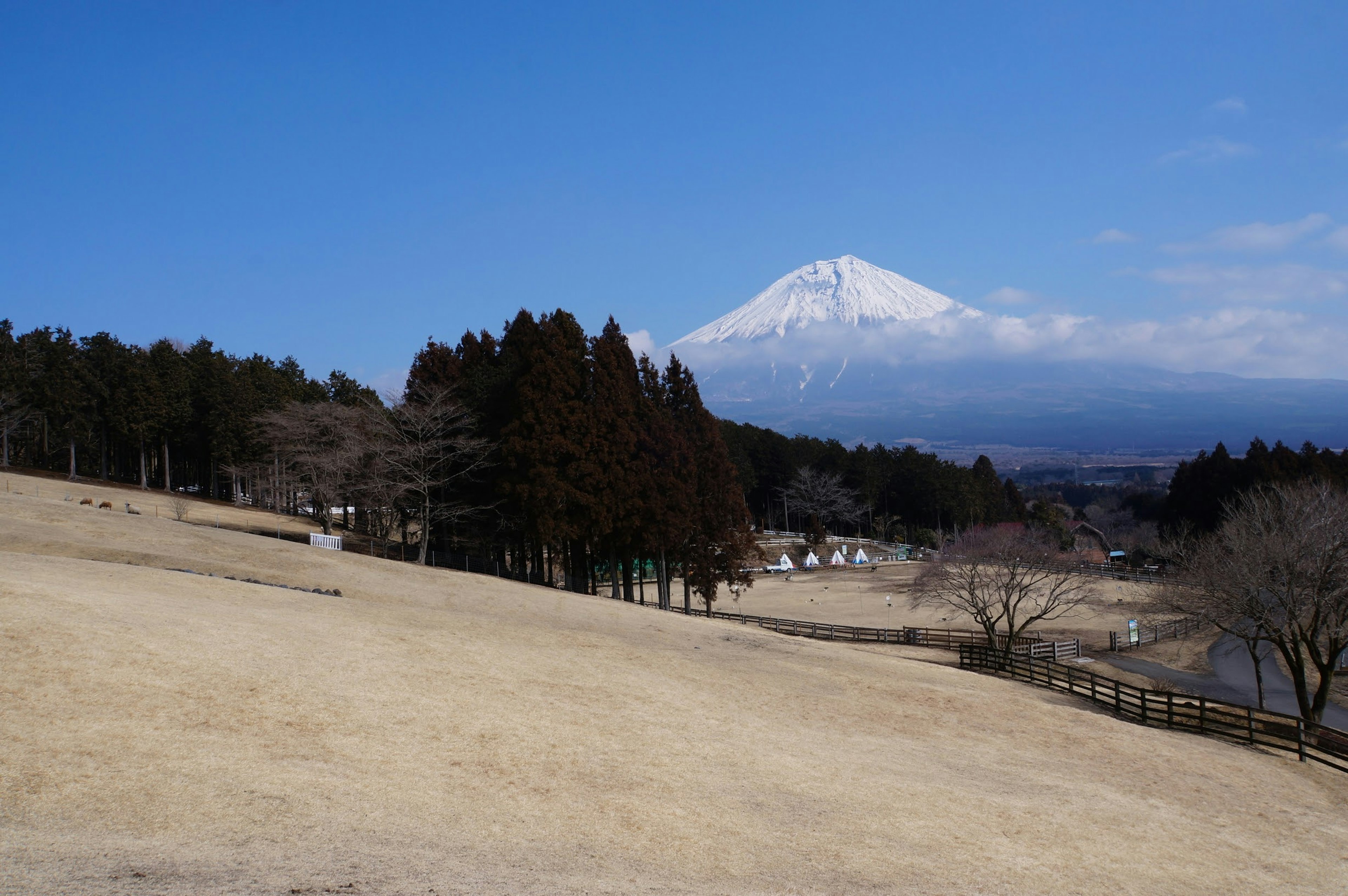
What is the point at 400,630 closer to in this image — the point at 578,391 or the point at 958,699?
the point at 958,699

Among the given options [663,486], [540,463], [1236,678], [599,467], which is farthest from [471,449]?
[1236,678]

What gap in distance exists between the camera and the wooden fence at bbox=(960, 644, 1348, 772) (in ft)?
59.0

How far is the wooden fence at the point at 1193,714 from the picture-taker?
18.0 metres

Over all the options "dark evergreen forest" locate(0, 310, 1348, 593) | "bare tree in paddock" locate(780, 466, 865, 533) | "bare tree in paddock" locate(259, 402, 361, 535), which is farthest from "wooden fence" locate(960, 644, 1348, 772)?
"bare tree in paddock" locate(780, 466, 865, 533)

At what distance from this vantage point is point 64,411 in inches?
2228

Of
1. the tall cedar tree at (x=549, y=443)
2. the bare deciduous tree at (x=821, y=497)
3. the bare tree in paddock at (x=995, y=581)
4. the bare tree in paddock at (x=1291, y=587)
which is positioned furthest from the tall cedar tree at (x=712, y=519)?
the bare deciduous tree at (x=821, y=497)

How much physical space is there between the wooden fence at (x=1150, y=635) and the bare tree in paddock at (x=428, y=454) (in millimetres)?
28805

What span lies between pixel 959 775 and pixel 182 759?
1210 centimetres

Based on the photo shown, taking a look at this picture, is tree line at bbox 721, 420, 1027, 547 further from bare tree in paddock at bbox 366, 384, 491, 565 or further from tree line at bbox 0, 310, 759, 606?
bare tree in paddock at bbox 366, 384, 491, 565

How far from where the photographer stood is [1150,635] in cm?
3866

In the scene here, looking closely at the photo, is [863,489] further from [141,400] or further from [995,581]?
[141,400]

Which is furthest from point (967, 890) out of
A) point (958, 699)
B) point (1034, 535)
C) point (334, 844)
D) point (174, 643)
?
point (1034, 535)

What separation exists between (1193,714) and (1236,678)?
13.2 m

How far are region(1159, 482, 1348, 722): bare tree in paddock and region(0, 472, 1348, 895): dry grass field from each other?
4.14 m
